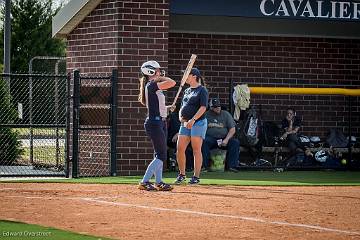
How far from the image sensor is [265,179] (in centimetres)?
1945

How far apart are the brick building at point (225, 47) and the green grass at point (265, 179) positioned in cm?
133

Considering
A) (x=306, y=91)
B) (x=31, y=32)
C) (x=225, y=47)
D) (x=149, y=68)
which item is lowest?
(x=306, y=91)

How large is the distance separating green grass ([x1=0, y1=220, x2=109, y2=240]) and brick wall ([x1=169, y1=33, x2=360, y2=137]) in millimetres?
11292

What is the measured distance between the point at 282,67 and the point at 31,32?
2651cm

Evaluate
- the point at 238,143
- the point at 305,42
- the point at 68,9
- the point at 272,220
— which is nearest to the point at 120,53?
the point at 68,9

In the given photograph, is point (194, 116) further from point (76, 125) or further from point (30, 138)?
point (30, 138)

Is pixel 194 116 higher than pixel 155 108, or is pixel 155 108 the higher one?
pixel 155 108

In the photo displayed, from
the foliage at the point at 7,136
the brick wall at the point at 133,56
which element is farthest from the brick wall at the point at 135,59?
the foliage at the point at 7,136

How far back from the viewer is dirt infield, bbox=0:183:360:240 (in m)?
11.4

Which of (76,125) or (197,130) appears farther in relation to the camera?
(76,125)

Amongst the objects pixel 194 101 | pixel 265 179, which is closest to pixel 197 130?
pixel 194 101

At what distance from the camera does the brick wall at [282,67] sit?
901 inches

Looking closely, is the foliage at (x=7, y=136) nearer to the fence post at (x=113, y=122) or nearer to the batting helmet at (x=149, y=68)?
the fence post at (x=113, y=122)

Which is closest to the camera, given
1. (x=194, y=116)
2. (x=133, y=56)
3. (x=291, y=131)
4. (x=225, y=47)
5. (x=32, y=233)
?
(x=32, y=233)
